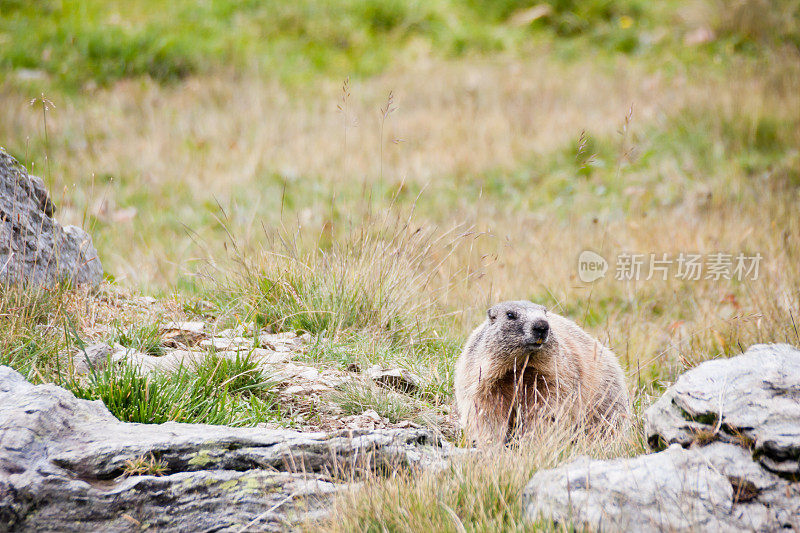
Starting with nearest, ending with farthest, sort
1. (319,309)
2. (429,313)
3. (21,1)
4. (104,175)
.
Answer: (319,309), (429,313), (104,175), (21,1)

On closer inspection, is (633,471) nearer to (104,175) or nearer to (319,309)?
(319,309)

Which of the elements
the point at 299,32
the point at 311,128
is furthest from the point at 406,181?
the point at 299,32

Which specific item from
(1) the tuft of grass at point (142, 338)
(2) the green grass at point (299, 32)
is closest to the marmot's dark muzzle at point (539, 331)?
(1) the tuft of grass at point (142, 338)

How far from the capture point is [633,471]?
2.53 metres

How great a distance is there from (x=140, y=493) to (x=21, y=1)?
48.0 ft

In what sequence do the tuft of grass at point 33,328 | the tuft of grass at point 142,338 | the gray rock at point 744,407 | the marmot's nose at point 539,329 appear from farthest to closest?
the tuft of grass at point 142,338
the marmot's nose at point 539,329
the tuft of grass at point 33,328
the gray rock at point 744,407

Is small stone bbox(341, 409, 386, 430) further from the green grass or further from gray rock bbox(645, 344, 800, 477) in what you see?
the green grass

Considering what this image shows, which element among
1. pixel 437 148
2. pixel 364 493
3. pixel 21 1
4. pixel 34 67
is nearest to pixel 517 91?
pixel 437 148

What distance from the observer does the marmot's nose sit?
349cm

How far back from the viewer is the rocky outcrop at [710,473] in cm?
236

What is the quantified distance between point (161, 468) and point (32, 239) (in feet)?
7.14

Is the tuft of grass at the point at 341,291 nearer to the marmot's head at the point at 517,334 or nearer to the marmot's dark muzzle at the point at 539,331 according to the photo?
the marmot's head at the point at 517,334

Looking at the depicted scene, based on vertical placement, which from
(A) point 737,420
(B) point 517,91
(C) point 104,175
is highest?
(B) point 517,91

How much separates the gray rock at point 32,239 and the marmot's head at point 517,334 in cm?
246
